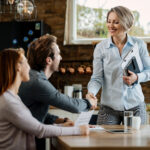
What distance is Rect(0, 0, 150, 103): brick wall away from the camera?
4.80 m

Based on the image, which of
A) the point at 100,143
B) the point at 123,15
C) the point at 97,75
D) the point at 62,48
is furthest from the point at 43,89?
the point at 62,48

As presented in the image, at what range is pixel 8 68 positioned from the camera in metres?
1.77

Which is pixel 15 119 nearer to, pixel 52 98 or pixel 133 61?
pixel 52 98

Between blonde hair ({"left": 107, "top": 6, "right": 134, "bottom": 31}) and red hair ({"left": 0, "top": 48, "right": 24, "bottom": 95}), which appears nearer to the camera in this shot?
red hair ({"left": 0, "top": 48, "right": 24, "bottom": 95})

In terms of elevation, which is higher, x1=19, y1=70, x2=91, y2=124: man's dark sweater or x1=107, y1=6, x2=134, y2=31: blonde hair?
x1=107, y1=6, x2=134, y2=31: blonde hair

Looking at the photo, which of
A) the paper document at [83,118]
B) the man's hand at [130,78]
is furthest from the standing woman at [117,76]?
the paper document at [83,118]

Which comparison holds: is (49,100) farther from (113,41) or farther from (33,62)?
(113,41)

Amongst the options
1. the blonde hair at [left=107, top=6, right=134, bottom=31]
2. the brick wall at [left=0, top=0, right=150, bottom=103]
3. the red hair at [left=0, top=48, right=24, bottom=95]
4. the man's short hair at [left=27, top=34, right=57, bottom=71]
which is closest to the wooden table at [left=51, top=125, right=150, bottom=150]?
the red hair at [left=0, top=48, right=24, bottom=95]

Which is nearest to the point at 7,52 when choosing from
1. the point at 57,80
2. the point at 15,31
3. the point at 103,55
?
the point at 103,55

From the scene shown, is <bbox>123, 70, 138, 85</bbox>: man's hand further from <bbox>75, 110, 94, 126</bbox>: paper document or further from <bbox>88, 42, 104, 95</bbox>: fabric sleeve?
<bbox>75, 110, 94, 126</bbox>: paper document

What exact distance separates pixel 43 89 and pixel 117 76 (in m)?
0.74

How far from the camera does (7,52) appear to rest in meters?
1.81

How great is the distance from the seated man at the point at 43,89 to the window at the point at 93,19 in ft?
8.99

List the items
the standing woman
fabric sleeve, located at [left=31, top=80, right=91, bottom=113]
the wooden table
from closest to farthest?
the wooden table < fabric sleeve, located at [left=31, top=80, right=91, bottom=113] < the standing woman
